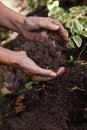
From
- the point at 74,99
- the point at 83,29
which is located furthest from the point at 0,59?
the point at 83,29

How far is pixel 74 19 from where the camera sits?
8.38ft

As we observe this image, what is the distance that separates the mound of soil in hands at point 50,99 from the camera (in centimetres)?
221

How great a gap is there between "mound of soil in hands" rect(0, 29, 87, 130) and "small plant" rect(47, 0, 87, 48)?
16 cm

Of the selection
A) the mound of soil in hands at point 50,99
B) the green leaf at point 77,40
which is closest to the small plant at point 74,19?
the green leaf at point 77,40

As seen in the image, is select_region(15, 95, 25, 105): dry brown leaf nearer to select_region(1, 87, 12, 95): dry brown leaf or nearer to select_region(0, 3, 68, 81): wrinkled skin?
select_region(1, 87, 12, 95): dry brown leaf

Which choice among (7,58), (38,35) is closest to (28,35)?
(38,35)

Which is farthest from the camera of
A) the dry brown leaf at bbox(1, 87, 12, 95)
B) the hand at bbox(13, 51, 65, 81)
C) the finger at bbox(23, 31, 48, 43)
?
the dry brown leaf at bbox(1, 87, 12, 95)

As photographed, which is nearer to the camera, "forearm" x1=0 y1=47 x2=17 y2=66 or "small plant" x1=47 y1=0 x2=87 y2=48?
"forearm" x1=0 y1=47 x2=17 y2=66

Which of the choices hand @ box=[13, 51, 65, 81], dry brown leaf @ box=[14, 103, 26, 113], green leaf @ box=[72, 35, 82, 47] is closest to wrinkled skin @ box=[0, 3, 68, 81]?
hand @ box=[13, 51, 65, 81]

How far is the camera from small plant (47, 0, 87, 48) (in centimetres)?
243

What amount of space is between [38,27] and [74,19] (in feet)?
1.57

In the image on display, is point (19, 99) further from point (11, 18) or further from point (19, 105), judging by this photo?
point (11, 18)

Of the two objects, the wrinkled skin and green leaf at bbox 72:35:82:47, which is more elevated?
the wrinkled skin

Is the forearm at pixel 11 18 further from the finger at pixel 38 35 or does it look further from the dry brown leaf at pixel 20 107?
the dry brown leaf at pixel 20 107
